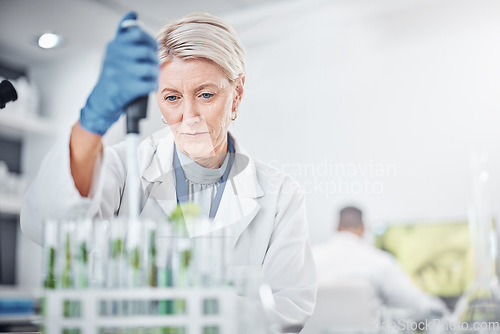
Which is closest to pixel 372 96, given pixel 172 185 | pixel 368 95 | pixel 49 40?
pixel 368 95

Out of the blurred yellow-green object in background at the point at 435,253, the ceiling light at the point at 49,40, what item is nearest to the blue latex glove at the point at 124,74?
the ceiling light at the point at 49,40

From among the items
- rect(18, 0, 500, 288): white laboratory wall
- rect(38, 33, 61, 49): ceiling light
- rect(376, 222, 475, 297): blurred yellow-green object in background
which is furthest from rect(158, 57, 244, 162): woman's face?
rect(376, 222, 475, 297): blurred yellow-green object in background

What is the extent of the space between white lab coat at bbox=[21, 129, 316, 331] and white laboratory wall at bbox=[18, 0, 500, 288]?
111 mm

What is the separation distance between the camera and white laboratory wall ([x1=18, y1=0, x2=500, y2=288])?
4.75 ft

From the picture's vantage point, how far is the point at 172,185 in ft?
3.97

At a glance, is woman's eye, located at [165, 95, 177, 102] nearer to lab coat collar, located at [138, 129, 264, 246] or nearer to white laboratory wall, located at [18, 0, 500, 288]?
lab coat collar, located at [138, 129, 264, 246]

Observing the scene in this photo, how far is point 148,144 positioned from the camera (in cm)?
124

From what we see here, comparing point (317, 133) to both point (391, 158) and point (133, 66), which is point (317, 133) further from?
point (133, 66)

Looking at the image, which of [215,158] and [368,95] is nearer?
[215,158]

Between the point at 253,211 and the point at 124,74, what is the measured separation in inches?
18.2

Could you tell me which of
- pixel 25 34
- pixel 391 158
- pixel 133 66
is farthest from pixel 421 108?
pixel 25 34

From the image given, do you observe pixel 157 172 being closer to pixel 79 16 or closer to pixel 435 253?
pixel 79 16

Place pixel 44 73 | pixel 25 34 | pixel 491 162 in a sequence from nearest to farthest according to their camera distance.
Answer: pixel 491 162, pixel 25 34, pixel 44 73

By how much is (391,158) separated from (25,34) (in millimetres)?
1417
